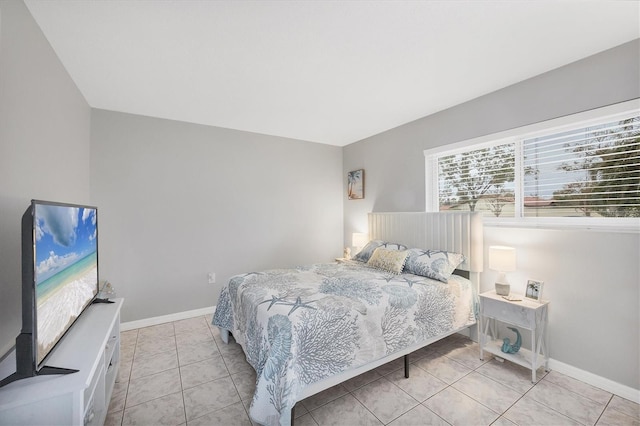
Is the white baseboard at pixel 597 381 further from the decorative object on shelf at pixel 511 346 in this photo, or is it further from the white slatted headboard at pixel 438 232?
the white slatted headboard at pixel 438 232

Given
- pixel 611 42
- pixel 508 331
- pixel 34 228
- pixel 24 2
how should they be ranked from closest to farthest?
pixel 34 228
pixel 24 2
pixel 611 42
pixel 508 331

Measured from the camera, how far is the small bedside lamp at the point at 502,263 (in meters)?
2.38

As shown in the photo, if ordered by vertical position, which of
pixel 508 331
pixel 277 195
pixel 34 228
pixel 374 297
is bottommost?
pixel 508 331

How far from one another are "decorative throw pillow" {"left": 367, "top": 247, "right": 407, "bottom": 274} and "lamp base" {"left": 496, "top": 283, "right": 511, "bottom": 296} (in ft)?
2.87

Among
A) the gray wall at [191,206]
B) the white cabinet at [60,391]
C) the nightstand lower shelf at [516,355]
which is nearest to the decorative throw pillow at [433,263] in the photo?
the nightstand lower shelf at [516,355]

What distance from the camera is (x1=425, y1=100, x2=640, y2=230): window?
6.70ft

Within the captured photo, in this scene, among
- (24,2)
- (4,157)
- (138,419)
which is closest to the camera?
(4,157)

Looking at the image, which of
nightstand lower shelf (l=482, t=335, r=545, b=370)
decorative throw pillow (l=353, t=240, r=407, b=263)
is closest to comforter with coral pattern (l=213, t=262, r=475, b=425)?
nightstand lower shelf (l=482, t=335, r=545, b=370)

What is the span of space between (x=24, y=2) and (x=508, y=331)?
4316 mm

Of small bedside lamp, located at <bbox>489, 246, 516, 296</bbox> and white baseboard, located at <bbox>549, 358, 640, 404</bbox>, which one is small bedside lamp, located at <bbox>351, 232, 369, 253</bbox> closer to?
small bedside lamp, located at <bbox>489, 246, 516, 296</bbox>

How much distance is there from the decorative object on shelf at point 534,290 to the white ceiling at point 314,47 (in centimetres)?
182

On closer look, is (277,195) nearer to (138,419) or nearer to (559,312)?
(138,419)

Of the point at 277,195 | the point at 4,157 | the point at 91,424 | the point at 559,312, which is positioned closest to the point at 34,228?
the point at 4,157

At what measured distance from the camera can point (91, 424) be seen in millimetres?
1466
